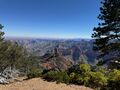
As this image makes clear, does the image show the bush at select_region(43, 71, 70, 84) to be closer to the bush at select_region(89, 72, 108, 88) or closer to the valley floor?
the valley floor

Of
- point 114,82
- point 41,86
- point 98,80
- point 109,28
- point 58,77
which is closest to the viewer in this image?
point 114,82

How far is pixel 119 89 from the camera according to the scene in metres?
17.9

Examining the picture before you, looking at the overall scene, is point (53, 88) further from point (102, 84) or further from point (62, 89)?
point (102, 84)

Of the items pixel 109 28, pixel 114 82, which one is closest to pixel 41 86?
pixel 114 82

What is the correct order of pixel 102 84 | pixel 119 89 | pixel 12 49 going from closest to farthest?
pixel 119 89 < pixel 102 84 < pixel 12 49

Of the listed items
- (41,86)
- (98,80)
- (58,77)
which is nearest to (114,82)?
(98,80)

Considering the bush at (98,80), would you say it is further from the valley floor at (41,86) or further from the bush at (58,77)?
the bush at (58,77)

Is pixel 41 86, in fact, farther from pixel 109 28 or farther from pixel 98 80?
pixel 109 28

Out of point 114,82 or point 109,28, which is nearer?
point 114,82

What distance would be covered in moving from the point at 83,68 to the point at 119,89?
13.6 feet

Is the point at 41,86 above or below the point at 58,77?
below

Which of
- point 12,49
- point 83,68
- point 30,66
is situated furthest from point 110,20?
point 30,66

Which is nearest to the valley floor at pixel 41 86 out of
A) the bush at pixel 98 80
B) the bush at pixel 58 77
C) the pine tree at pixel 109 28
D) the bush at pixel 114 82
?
the bush at pixel 58 77

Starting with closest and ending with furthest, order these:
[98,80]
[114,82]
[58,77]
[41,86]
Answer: [114,82] → [41,86] → [98,80] → [58,77]
